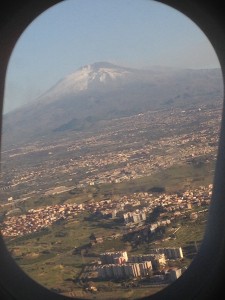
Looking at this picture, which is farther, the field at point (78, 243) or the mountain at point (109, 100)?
the mountain at point (109, 100)

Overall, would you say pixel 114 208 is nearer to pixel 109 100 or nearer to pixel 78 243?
pixel 78 243

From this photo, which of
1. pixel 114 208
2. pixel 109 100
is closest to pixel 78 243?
pixel 114 208

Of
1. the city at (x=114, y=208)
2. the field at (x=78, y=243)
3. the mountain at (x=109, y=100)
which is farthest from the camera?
the mountain at (x=109, y=100)

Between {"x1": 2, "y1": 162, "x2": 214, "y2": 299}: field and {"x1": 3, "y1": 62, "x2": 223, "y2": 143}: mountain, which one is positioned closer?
{"x1": 2, "y1": 162, "x2": 214, "y2": 299}: field

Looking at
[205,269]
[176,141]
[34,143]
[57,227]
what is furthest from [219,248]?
[34,143]

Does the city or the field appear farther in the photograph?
the city

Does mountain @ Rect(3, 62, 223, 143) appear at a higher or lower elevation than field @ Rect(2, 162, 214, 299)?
higher

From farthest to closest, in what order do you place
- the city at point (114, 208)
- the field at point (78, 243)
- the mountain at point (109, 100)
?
the mountain at point (109, 100) → the city at point (114, 208) → the field at point (78, 243)

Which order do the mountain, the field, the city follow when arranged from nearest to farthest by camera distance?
the field, the city, the mountain

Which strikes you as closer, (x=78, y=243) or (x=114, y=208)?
(x=78, y=243)

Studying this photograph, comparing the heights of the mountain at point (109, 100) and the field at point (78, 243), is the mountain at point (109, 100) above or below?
above

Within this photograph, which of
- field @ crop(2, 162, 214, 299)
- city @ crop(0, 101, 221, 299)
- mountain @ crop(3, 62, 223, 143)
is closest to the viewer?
field @ crop(2, 162, 214, 299)
